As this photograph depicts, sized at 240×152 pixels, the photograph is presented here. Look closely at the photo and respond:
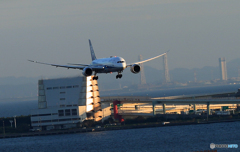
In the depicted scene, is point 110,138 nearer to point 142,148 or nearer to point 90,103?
point 142,148

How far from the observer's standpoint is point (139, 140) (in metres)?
155

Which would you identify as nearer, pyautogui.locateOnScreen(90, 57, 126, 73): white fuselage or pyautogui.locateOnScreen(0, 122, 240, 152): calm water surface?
pyautogui.locateOnScreen(90, 57, 126, 73): white fuselage

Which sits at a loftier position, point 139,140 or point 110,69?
point 110,69

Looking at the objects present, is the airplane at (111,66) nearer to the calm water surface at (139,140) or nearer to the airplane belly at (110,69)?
the airplane belly at (110,69)

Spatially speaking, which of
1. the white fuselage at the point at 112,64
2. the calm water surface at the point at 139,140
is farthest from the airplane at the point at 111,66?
the calm water surface at the point at 139,140

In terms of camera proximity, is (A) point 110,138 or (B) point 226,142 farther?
(A) point 110,138

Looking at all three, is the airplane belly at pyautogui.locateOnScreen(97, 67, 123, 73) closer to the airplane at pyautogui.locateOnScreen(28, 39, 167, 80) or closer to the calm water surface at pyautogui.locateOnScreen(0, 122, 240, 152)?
the airplane at pyautogui.locateOnScreen(28, 39, 167, 80)

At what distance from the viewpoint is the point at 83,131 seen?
181m

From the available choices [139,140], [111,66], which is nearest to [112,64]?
[111,66]

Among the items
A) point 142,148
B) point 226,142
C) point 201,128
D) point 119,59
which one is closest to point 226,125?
point 201,128

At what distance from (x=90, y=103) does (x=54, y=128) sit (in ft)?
65.5

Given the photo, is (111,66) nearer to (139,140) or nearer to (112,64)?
(112,64)

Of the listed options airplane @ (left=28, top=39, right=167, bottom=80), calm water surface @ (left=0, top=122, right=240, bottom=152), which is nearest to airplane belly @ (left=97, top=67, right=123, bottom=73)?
airplane @ (left=28, top=39, right=167, bottom=80)

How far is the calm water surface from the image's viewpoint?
14250 centimetres
